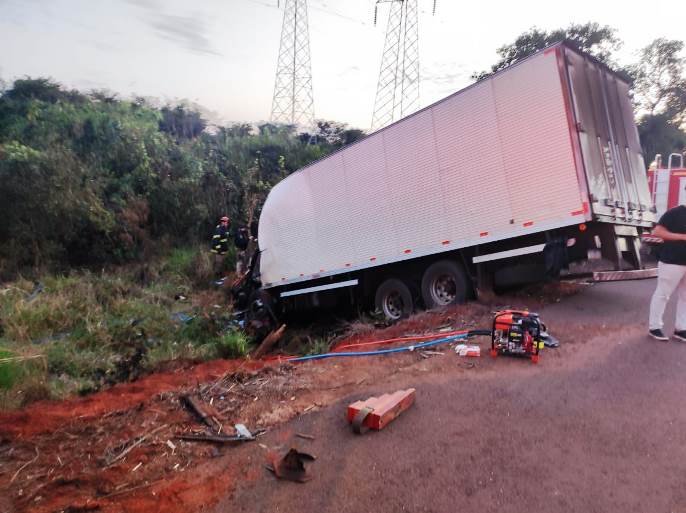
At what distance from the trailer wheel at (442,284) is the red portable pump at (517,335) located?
8.15 ft

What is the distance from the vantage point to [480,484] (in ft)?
9.07

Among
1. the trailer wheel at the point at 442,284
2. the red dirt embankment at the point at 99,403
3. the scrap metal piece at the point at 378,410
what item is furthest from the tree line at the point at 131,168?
the scrap metal piece at the point at 378,410

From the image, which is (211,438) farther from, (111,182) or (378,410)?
(111,182)

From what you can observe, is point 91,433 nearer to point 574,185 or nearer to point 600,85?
point 574,185

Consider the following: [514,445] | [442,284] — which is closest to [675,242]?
[514,445]

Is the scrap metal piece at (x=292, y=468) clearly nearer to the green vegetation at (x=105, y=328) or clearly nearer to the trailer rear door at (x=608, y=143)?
the green vegetation at (x=105, y=328)

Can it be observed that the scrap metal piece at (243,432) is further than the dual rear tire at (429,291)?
No

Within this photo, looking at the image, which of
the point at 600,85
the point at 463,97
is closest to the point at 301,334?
the point at 463,97

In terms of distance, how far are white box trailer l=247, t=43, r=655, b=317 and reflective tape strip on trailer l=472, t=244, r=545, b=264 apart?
0.02 metres

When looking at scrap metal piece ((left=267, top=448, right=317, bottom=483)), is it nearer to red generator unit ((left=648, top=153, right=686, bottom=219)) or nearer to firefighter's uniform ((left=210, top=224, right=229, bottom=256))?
firefighter's uniform ((left=210, top=224, right=229, bottom=256))

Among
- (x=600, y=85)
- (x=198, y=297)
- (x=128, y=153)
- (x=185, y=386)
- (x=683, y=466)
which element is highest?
(x=128, y=153)

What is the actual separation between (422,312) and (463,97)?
A: 336 cm

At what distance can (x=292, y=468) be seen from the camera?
10.2ft

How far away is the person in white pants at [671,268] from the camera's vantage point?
4684 millimetres
